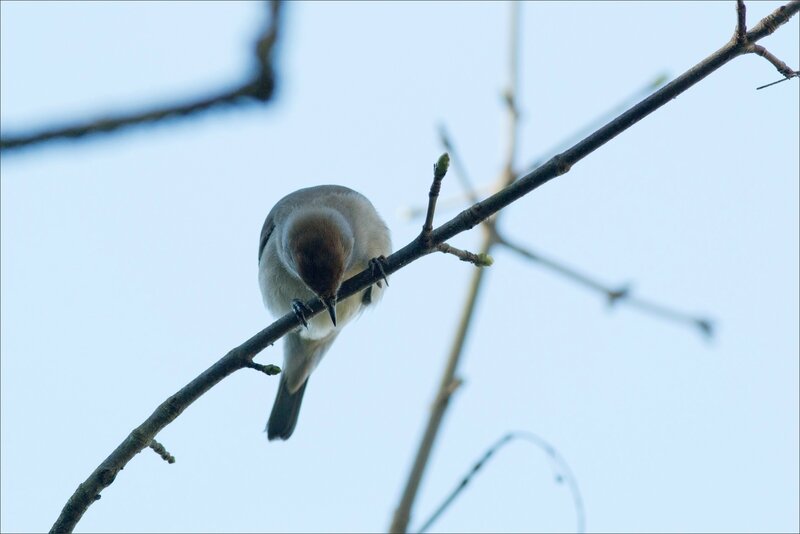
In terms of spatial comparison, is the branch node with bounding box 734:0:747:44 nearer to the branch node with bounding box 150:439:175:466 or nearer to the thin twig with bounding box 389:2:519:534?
the thin twig with bounding box 389:2:519:534

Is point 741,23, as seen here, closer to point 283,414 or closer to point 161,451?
point 161,451

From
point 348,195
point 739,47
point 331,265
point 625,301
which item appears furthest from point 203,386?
point 348,195

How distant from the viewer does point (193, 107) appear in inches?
63.6

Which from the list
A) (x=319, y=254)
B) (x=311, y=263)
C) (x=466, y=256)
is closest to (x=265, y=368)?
(x=466, y=256)

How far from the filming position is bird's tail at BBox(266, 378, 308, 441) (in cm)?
840

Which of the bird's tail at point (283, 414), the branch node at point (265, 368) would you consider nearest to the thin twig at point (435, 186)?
the branch node at point (265, 368)

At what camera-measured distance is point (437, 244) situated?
4273mm

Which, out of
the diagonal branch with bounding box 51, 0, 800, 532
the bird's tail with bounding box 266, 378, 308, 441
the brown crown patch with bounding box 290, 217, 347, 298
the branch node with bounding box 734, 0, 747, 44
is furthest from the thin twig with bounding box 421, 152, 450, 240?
the bird's tail with bounding box 266, 378, 308, 441

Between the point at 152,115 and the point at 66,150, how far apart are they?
153 millimetres

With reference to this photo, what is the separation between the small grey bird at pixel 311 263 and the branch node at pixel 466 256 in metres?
1.21

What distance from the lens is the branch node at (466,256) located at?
14.4ft

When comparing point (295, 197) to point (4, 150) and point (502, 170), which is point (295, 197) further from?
point (4, 150)

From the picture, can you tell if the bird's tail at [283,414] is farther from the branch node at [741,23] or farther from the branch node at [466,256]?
the branch node at [741,23]

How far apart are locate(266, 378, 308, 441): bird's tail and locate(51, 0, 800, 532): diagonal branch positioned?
13.3 ft
